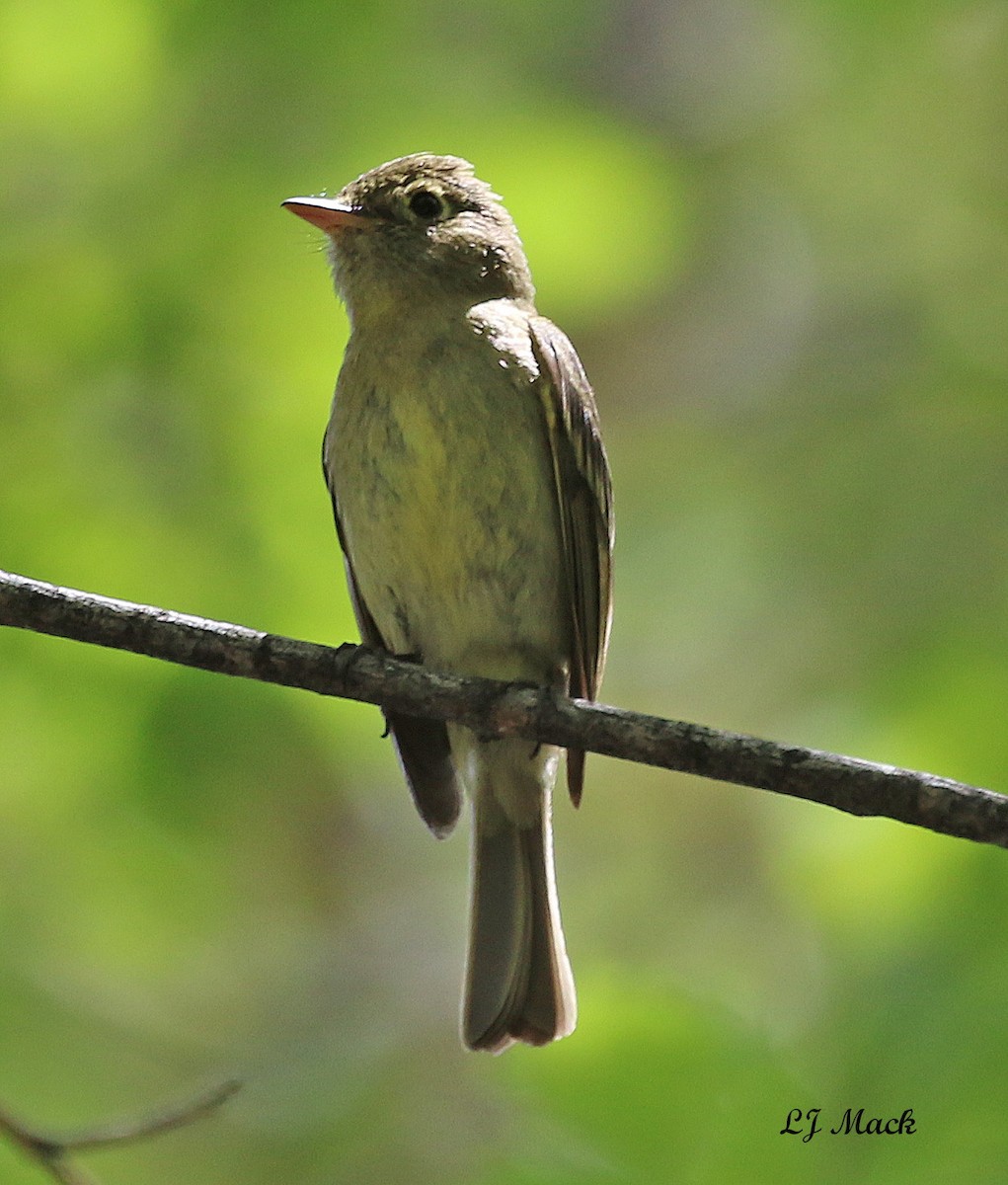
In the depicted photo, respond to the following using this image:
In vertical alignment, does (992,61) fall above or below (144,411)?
above

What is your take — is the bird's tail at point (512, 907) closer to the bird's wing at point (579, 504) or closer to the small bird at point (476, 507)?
the small bird at point (476, 507)

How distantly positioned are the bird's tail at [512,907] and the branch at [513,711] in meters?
1.12

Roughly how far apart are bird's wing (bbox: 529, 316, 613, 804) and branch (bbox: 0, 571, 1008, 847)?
0.96 meters

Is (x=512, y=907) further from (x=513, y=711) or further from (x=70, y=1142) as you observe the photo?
(x=70, y=1142)

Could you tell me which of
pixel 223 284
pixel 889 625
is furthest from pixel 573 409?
pixel 889 625

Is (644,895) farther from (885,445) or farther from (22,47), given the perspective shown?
(22,47)

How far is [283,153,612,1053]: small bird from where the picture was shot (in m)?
4.04

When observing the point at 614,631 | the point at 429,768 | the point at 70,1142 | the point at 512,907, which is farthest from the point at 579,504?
the point at 70,1142

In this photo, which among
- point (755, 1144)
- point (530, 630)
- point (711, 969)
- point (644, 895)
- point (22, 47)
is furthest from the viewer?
point (644, 895)

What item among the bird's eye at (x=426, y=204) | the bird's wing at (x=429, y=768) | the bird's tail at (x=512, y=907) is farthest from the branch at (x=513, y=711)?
the bird's eye at (x=426, y=204)

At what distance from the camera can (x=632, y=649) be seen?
6.11 m

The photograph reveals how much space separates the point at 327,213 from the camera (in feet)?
14.0

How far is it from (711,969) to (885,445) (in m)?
2.36

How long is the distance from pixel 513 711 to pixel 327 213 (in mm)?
1755
